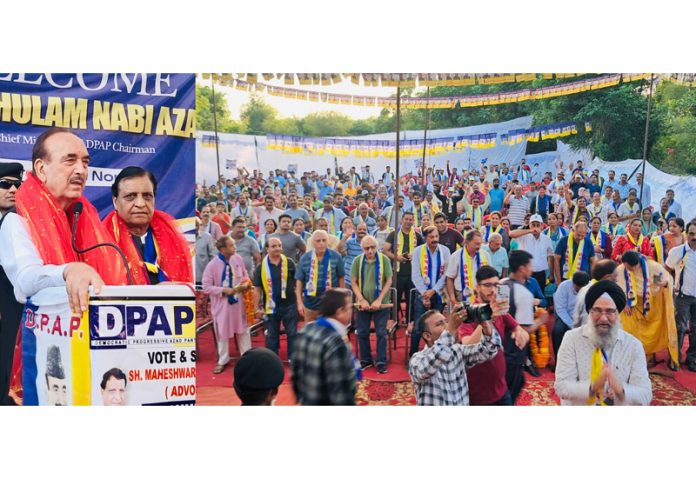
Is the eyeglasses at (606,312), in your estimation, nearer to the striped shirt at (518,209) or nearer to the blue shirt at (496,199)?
the striped shirt at (518,209)

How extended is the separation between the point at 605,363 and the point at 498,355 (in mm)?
788

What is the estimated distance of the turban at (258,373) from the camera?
338 centimetres

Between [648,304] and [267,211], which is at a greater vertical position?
[267,211]

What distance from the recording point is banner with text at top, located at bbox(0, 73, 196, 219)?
4.66 metres

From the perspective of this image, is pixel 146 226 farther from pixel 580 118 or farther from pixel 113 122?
pixel 580 118

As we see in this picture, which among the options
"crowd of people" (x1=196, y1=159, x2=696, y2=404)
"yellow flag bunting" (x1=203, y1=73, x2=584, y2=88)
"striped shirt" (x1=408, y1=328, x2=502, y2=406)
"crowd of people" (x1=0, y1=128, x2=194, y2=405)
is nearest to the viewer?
"striped shirt" (x1=408, y1=328, x2=502, y2=406)

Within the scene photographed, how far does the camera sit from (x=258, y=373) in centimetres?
338

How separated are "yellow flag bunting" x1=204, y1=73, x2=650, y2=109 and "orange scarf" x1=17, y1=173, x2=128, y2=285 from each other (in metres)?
1.33

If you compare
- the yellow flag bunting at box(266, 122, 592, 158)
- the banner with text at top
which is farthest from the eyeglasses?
the banner with text at top

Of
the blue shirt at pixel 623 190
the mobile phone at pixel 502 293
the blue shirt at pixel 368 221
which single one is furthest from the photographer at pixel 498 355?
the blue shirt at pixel 623 190

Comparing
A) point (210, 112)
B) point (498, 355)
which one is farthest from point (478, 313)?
point (210, 112)

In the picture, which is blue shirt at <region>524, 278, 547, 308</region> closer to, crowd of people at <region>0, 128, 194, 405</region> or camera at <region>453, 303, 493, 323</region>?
camera at <region>453, 303, 493, 323</region>

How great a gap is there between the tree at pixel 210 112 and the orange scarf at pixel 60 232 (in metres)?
0.97

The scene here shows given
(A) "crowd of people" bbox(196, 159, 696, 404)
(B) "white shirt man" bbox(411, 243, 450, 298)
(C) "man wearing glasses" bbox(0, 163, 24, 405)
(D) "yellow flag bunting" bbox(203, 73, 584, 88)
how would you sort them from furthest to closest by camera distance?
1. (B) "white shirt man" bbox(411, 243, 450, 298)
2. (A) "crowd of people" bbox(196, 159, 696, 404)
3. (D) "yellow flag bunting" bbox(203, 73, 584, 88)
4. (C) "man wearing glasses" bbox(0, 163, 24, 405)
